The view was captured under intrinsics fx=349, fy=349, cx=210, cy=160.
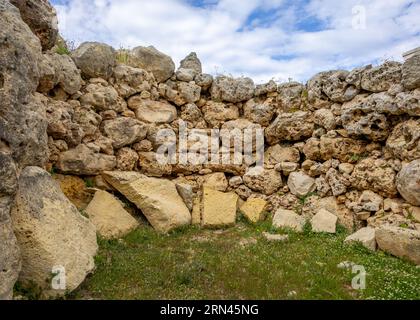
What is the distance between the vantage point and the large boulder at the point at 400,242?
862 centimetres

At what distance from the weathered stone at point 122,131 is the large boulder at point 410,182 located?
855 cm

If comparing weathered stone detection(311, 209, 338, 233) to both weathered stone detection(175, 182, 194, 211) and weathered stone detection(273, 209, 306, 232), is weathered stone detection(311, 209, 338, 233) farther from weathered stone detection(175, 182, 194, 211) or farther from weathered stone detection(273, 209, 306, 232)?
weathered stone detection(175, 182, 194, 211)

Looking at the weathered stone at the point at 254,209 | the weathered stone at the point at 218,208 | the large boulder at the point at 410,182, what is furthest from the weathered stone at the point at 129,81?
the large boulder at the point at 410,182

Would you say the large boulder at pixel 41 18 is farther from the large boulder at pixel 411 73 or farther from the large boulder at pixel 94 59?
the large boulder at pixel 411 73

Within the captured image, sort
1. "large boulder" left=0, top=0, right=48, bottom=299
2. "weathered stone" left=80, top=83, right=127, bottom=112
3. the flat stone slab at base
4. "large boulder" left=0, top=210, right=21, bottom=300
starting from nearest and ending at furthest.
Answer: "large boulder" left=0, top=210, right=21, bottom=300 → "large boulder" left=0, top=0, right=48, bottom=299 → the flat stone slab at base → "weathered stone" left=80, top=83, right=127, bottom=112

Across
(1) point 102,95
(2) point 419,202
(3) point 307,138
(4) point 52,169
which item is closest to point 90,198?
(4) point 52,169

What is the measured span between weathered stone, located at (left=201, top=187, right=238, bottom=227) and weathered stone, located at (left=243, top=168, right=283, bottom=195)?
0.86 meters

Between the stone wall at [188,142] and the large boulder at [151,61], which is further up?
the large boulder at [151,61]

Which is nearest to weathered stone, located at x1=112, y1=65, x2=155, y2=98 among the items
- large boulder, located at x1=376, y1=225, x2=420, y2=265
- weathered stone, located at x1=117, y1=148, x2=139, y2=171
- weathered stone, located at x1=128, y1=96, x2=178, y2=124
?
weathered stone, located at x1=128, y1=96, x2=178, y2=124

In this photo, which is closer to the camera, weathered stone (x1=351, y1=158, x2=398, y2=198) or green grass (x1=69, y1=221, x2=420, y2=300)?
green grass (x1=69, y1=221, x2=420, y2=300)

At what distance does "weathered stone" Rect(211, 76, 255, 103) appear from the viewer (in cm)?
1399

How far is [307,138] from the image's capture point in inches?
521
